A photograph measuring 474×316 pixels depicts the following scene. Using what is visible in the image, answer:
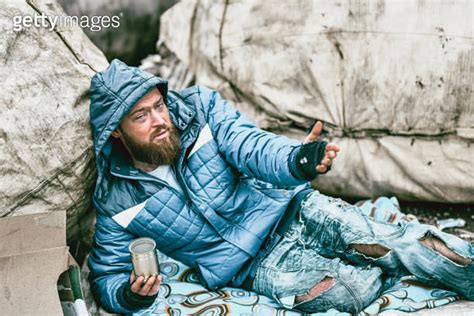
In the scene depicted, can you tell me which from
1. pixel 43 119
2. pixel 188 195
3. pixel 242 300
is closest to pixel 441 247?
pixel 242 300

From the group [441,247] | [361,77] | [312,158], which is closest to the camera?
[312,158]

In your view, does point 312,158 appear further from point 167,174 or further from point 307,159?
point 167,174

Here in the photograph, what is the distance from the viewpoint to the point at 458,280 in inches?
82.0

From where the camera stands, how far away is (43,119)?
2119mm

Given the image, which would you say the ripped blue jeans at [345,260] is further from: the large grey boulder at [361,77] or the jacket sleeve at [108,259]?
the large grey boulder at [361,77]

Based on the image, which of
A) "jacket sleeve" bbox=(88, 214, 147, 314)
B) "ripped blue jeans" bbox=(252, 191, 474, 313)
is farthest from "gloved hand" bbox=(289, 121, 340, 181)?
"jacket sleeve" bbox=(88, 214, 147, 314)

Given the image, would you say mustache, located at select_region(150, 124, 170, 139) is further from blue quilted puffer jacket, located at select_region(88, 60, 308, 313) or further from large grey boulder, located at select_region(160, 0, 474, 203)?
large grey boulder, located at select_region(160, 0, 474, 203)

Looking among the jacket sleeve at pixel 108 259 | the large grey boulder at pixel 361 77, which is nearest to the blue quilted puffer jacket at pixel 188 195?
the jacket sleeve at pixel 108 259

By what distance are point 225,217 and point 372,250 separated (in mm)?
588

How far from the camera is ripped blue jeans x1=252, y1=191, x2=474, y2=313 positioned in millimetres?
2117

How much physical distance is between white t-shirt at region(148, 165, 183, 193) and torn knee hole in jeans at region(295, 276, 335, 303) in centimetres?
63

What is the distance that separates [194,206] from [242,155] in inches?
11.0

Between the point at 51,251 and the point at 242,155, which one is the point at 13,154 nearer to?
the point at 51,251

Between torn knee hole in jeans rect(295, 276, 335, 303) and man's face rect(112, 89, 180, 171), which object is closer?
torn knee hole in jeans rect(295, 276, 335, 303)
